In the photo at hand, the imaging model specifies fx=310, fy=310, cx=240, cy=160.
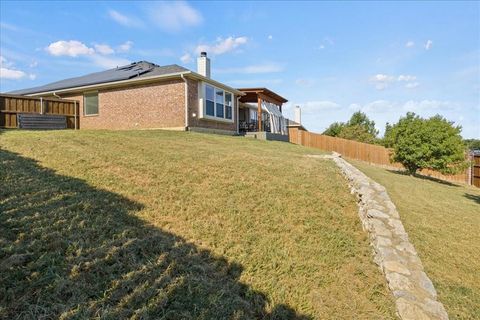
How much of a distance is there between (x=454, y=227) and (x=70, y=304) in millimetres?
6884

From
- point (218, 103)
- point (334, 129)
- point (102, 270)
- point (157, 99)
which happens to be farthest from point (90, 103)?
point (334, 129)

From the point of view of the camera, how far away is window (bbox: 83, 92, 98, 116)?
57.2 feet

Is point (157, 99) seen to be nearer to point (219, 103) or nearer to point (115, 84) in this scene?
point (115, 84)

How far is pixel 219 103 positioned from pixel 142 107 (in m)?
4.22

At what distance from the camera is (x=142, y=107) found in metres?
15.9

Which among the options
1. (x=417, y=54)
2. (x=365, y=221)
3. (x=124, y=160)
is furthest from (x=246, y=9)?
(x=365, y=221)

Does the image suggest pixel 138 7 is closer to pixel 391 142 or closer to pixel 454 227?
pixel 454 227

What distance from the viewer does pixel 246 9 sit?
476 inches

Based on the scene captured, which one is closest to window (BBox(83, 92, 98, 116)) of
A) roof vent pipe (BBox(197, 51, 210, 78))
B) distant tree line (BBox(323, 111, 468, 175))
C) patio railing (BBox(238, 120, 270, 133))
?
roof vent pipe (BBox(197, 51, 210, 78))

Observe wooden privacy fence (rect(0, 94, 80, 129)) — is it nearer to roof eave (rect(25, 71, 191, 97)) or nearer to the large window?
roof eave (rect(25, 71, 191, 97))

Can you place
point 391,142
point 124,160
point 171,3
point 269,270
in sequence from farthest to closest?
point 391,142
point 171,3
point 124,160
point 269,270

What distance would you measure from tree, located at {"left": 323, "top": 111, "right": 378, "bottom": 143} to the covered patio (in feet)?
58.7

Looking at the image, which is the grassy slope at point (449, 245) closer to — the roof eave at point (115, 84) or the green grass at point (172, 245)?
the green grass at point (172, 245)

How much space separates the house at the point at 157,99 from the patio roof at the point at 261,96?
1.27ft
